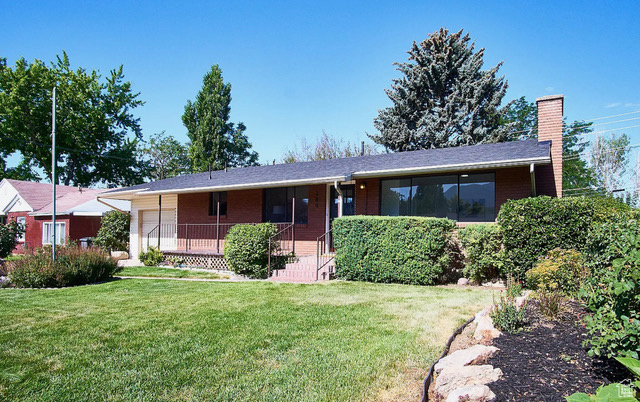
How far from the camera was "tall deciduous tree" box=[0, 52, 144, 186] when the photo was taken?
2897 centimetres

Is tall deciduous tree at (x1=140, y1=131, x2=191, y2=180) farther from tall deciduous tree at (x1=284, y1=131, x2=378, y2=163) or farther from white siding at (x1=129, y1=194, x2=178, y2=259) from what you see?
white siding at (x1=129, y1=194, x2=178, y2=259)

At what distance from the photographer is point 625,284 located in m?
2.21

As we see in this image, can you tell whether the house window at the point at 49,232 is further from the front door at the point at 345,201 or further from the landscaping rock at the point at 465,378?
the landscaping rock at the point at 465,378

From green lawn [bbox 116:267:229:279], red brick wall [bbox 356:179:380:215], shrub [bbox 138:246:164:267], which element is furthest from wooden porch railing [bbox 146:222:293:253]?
red brick wall [bbox 356:179:380:215]

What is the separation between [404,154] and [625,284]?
11.7 m

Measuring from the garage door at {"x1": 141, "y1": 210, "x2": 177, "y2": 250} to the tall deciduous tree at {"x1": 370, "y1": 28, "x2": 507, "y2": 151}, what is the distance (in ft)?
46.5

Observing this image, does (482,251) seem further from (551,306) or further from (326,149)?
(326,149)

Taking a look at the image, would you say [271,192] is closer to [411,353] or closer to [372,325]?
[372,325]

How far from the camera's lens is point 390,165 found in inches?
464

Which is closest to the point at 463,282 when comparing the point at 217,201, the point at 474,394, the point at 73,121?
the point at 474,394

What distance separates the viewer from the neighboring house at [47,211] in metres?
21.3

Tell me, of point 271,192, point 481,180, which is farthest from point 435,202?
point 271,192

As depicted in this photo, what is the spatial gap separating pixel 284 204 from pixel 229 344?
9.60m

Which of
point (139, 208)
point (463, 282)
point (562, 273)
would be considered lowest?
point (463, 282)
